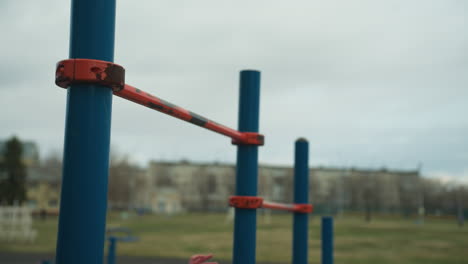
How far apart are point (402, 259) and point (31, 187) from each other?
1988 inches

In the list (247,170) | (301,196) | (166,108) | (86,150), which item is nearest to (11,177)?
(301,196)

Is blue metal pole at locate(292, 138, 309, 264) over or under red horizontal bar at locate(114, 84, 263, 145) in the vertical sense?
under

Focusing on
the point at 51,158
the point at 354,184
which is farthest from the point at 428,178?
the point at 51,158

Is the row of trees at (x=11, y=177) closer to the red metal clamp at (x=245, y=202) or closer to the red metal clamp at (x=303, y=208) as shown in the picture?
the red metal clamp at (x=303, y=208)

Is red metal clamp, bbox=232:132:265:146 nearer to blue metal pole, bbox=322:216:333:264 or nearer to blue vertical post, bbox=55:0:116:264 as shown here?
blue metal pole, bbox=322:216:333:264

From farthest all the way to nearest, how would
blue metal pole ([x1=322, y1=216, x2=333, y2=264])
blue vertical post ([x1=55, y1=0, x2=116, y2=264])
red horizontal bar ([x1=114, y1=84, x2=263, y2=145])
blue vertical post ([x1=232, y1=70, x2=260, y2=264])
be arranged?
blue metal pole ([x1=322, y1=216, x2=333, y2=264]) < blue vertical post ([x1=232, y1=70, x2=260, y2=264]) < red horizontal bar ([x1=114, y1=84, x2=263, y2=145]) < blue vertical post ([x1=55, y1=0, x2=116, y2=264])

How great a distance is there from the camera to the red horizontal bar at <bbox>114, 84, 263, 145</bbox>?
4.55 ft

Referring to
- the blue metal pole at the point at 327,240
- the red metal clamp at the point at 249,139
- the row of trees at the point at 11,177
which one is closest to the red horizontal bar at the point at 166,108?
the red metal clamp at the point at 249,139

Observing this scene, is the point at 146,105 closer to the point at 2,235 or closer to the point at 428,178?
the point at 2,235

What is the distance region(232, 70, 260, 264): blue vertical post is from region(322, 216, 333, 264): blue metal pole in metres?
0.98

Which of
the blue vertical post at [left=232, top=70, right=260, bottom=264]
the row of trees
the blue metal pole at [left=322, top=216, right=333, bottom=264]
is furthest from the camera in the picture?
the row of trees

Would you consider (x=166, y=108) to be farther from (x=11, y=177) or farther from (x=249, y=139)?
(x=11, y=177)

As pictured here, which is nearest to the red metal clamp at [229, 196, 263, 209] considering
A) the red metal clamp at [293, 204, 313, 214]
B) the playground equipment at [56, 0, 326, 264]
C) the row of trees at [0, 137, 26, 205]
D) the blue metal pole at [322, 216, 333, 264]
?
the red metal clamp at [293, 204, 313, 214]

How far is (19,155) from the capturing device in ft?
116
